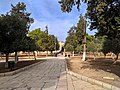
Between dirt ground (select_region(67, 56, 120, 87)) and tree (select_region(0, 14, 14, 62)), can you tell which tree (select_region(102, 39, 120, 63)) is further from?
tree (select_region(0, 14, 14, 62))

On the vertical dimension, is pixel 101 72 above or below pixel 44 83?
above

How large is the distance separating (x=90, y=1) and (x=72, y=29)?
251ft

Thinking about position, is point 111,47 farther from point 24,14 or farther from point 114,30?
point 24,14

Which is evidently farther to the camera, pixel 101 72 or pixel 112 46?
pixel 112 46

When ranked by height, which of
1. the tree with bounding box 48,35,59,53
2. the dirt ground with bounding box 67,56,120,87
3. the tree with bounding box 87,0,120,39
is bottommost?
the dirt ground with bounding box 67,56,120,87

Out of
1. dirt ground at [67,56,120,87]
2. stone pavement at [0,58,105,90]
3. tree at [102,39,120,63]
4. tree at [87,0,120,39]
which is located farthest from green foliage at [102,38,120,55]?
stone pavement at [0,58,105,90]

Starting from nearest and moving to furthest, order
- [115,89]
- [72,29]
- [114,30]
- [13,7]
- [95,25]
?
[115,89] < [114,30] < [95,25] < [13,7] < [72,29]

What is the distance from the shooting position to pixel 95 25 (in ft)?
65.9

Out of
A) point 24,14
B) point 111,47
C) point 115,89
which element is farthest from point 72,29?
point 115,89

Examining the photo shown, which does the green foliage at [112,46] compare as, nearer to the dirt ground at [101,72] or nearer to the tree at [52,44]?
the dirt ground at [101,72]

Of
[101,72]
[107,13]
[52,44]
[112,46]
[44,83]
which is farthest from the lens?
[52,44]

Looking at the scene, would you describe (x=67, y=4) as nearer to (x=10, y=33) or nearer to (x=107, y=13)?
(x=107, y=13)

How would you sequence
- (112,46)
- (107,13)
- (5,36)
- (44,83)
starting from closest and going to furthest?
(44,83)
(107,13)
(5,36)
(112,46)

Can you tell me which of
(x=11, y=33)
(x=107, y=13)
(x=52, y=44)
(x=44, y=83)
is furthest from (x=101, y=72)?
(x=52, y=44)
